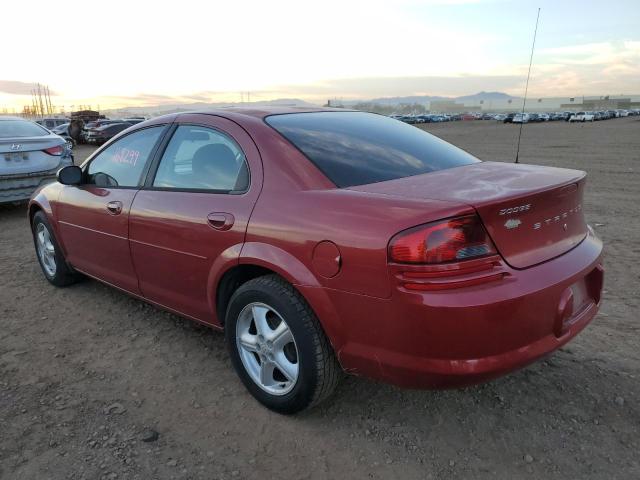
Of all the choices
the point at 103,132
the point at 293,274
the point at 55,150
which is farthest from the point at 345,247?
the point at 103,132

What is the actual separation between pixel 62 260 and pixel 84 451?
2.49m

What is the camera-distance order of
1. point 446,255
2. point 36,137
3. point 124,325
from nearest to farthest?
point 446,255 < point 124,325 < point 36,137

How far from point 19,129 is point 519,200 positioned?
8914mm

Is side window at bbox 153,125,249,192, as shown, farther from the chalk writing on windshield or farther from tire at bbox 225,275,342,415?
tire at bbox 225,275,342,415

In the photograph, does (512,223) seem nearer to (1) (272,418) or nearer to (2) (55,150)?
(1) (272,418)

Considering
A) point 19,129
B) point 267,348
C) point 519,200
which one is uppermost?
point 519,200

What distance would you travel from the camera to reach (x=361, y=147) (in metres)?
2.99

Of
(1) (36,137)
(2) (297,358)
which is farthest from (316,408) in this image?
(1) (36,137)

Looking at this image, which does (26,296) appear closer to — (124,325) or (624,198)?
(124,325)

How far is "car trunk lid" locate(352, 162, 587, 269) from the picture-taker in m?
2.19

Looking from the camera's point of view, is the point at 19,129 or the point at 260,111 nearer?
the point at 260,111

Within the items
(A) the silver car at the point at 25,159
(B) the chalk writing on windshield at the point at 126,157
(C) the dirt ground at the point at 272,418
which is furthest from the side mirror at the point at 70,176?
(A) the silver car at the point at 25,159

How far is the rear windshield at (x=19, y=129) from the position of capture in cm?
839

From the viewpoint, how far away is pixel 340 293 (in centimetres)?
230
